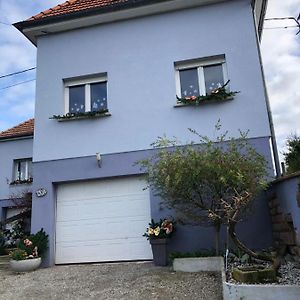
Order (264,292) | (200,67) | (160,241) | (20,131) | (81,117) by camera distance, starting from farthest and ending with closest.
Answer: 1. (20,131)
2. (81,117)
3. (200,67)
4. (160,241)
5. (264,292)

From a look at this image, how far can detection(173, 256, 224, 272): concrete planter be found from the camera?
6.61 m

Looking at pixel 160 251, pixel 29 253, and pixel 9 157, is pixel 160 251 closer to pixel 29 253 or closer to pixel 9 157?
pixel 29 253

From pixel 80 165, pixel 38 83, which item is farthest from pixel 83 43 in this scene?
pixel 80 165

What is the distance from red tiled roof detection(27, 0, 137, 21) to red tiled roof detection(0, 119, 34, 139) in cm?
593

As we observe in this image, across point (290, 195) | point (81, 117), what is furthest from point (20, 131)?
point (290, 195)

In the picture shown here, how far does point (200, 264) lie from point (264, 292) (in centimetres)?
228

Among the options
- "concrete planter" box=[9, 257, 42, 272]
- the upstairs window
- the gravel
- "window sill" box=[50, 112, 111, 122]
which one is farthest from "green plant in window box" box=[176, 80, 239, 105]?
the upstairs window

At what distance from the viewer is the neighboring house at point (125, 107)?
28.0 feet

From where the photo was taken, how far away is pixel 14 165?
1521 centimetres

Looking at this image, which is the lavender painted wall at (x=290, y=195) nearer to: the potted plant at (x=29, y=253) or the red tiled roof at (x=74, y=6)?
the potted plant at (x=29, y=253)

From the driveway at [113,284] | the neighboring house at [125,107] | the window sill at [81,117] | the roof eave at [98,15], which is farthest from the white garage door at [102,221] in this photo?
the roof eave at [98,15]

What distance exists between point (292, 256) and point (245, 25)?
18.5ft

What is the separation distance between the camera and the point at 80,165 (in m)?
8.95

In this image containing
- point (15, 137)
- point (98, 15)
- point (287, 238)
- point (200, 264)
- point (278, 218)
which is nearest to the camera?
point (287, 238)
